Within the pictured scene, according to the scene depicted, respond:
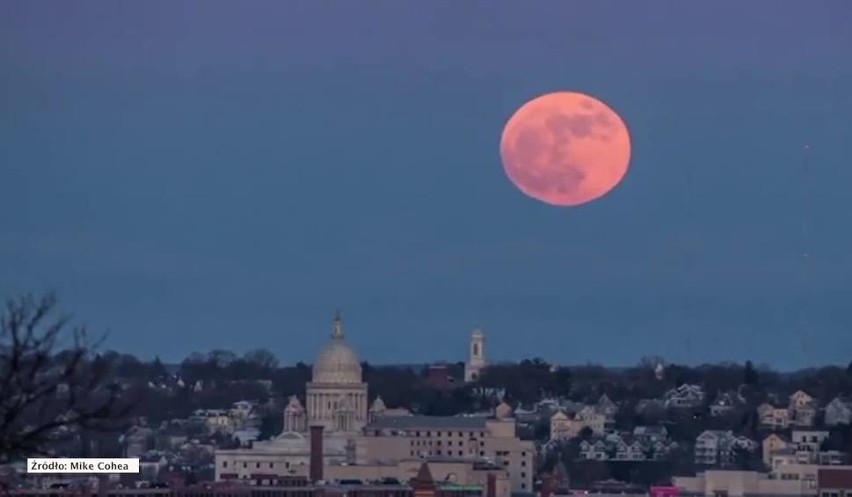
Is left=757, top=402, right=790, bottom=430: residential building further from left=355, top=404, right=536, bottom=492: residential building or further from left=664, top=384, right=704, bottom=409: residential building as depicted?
left=355, top=404, right=536, bottom=492: residential building

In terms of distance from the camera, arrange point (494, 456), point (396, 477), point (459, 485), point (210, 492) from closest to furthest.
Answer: point (210, 492) → point (459, 485) → point (396, 477) → point (494, 456)

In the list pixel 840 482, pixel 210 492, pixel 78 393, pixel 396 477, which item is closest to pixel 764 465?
pixel 396 477

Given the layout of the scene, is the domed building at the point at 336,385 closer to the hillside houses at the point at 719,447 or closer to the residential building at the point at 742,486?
the hillside houses at the point at 719,447

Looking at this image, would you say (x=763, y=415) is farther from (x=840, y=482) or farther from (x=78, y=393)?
(x=78, y=393)

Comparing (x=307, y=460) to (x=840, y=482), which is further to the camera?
(x=307, y=460)

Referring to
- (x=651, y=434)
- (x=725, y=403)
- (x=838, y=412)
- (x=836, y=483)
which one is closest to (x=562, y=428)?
(x=651, y=434)

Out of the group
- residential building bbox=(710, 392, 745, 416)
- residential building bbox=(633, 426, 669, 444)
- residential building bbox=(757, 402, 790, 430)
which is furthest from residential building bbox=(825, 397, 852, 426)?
residential building bbox=(633, 426, 669, 444)

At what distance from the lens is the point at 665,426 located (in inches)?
7126

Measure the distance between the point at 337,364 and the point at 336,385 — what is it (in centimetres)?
84

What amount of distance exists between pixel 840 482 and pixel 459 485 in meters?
13.8

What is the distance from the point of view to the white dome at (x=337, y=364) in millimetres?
166250

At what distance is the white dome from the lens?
166 meters

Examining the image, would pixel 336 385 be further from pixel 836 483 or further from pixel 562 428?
pixel 836 483

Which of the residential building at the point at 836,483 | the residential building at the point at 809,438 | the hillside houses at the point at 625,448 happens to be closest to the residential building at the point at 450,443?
the hillside houses at the point at 625,448
